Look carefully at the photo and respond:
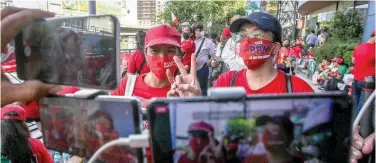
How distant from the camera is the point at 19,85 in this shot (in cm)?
105

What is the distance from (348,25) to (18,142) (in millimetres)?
11926

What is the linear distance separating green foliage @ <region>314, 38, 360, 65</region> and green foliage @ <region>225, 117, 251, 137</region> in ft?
28.8

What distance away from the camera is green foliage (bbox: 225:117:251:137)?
917 millimetres

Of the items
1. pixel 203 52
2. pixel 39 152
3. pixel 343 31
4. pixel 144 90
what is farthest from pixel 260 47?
pixel 343 31

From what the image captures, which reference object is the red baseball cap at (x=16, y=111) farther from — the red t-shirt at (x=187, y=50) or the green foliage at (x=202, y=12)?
the green foliage at (x=202, y=12)

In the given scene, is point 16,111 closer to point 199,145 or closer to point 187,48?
point 199,145

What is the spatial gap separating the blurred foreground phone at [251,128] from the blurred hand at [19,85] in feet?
1.23

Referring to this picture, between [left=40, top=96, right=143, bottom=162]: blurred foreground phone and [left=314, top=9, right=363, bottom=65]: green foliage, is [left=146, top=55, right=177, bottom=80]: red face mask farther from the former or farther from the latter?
[left=314, top=9, right=363, bottom=65]: green foliage

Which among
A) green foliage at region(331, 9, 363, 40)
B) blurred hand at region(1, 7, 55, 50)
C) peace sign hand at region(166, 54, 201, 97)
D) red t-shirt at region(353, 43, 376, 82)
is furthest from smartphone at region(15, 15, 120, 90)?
green foliage at region(331, 9, 363, 40)

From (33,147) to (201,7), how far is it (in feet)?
80.9

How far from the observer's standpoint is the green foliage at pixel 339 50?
957 centimetres

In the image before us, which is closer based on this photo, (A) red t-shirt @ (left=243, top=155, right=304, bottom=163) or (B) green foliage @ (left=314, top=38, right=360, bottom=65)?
(A) red t-shirt @ (left=243, top=155, right=304, bottom=163)

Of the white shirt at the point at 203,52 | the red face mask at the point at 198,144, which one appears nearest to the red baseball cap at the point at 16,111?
the red face mask at the point at 198,144

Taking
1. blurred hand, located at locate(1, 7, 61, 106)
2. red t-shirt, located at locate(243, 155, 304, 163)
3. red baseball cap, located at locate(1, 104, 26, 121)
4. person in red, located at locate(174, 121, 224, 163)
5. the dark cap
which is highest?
the dark cap
